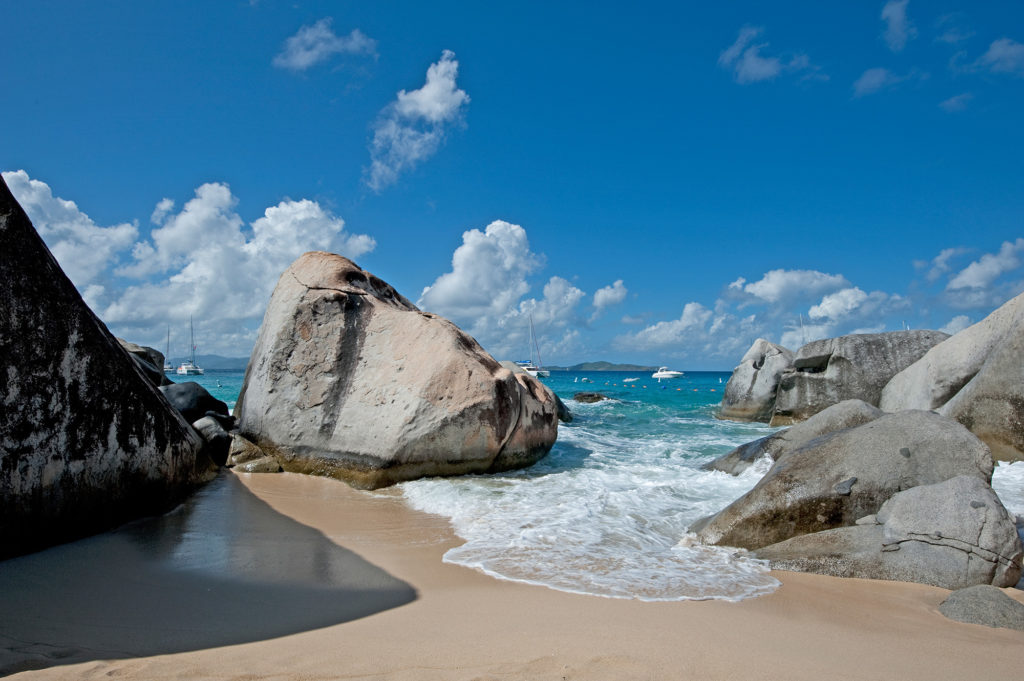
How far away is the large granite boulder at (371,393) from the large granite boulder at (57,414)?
8.92ft

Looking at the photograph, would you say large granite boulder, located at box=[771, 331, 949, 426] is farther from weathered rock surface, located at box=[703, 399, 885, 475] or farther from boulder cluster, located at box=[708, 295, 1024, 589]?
weathered rock surface, located at box=[703, 399, 885, 475]

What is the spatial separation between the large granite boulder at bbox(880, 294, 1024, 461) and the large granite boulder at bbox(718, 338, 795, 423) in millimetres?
6574

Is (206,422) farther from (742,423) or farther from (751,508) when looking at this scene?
(742,423)

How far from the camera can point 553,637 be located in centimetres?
316

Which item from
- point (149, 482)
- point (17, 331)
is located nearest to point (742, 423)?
point (149, 482)

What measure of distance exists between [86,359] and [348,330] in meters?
3.94

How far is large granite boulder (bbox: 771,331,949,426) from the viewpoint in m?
16.3

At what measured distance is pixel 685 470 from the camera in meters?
9.51

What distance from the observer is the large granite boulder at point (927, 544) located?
430cm

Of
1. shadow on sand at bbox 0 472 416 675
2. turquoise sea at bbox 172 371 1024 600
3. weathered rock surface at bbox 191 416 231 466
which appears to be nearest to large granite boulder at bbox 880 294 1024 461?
turquoise sea at bbox 172 371 1024 600

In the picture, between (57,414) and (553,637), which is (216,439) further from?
(553,637)

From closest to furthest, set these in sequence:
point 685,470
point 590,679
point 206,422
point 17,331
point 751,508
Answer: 1. point 590,679
2. point 17,331
3. point 751,508
4. point 206,422
5. point 685,470

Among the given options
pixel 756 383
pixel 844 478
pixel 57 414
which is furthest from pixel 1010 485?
pixel 756 383

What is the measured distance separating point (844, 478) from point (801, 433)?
3633 millimetres
